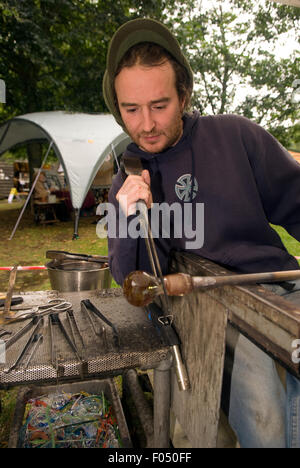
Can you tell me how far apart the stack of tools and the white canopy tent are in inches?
232

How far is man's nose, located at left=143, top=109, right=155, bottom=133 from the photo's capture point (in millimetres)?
1542

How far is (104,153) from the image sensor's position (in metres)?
7.71

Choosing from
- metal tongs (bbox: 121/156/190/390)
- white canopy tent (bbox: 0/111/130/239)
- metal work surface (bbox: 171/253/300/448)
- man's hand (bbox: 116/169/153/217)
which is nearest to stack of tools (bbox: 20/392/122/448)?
metal work surface (bbox: 171/253/300/448)

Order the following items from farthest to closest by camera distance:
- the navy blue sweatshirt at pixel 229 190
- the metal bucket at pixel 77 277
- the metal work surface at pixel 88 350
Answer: the metal bucket at pixel 77 277, the navy blue sweatshirt at pixel 229 190, the metal work surface at pixel 88 350

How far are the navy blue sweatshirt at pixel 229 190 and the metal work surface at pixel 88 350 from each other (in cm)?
27

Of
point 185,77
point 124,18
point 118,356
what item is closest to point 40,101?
point 124,18

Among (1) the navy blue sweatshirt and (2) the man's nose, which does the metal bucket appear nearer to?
(1) the navy blue sweatshirt

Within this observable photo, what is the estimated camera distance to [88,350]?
4.37 feet

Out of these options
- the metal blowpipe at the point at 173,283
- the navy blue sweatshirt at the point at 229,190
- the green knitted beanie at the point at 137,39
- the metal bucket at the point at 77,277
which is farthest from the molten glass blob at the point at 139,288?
the metal bucket at the point at 77,277

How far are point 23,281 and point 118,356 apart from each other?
3995 mm

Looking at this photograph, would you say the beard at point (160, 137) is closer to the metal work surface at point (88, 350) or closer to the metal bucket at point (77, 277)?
the metal work surface at point (88, 350)

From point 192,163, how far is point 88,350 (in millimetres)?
1125

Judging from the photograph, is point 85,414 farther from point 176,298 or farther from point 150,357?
point 176,298

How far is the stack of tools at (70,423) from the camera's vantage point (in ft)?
5.33
